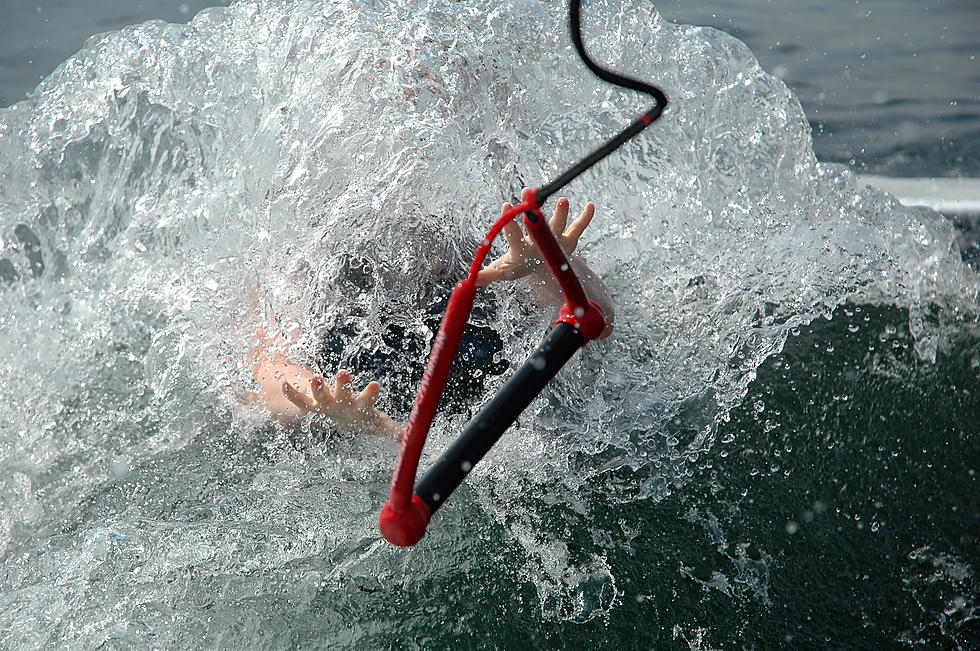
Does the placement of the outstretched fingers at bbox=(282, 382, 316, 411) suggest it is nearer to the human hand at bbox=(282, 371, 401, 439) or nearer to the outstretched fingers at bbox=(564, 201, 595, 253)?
the human hand at bbox=(282, 371, 401, 439)

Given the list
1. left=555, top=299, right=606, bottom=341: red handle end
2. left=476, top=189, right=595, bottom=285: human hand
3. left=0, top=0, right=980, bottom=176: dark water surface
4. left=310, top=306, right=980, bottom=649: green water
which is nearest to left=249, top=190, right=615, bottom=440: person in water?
left=476, top=189, right=595, bottom=285: human hand

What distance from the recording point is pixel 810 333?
1.38 meters

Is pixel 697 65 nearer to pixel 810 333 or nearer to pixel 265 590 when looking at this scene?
pixel 810 333

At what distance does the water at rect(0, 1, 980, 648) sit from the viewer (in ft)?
3.15

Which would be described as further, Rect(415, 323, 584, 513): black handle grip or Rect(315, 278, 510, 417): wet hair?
Rect(315, 278, 510, 417): wet hair

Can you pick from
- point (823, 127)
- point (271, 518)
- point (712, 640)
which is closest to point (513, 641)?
point (712, 640)

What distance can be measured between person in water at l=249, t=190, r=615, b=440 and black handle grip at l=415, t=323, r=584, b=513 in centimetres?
37

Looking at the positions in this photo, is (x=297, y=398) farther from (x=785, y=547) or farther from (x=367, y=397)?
(x=785, y=547)

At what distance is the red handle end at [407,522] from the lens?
0.60 meters

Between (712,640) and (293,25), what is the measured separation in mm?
1227

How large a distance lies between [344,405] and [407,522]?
495mm

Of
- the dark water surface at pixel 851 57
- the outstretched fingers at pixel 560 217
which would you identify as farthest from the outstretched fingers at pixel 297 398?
the dark water surface at pixel 851 57

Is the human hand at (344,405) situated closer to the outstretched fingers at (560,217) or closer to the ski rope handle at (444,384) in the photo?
the outstretched fingers at (560,217)

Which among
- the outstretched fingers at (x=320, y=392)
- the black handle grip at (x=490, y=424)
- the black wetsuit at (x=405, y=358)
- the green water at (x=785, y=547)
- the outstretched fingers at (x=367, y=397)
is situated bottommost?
the green water at (x=785, y=547)
